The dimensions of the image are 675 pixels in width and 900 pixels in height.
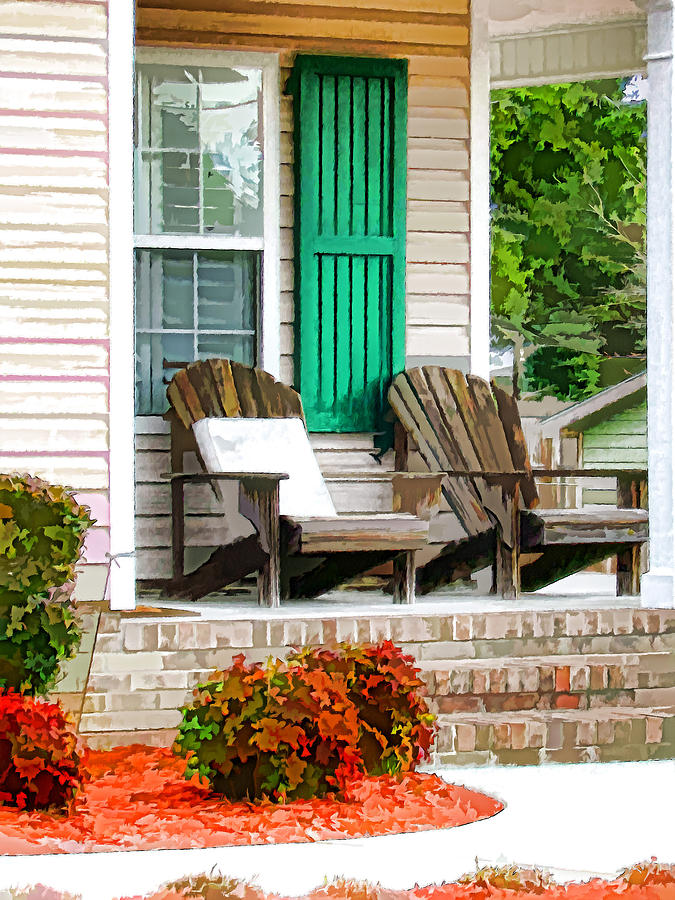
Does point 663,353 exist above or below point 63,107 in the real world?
below

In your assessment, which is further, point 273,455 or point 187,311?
point 187,311

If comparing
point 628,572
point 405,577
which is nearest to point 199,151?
point 405,577

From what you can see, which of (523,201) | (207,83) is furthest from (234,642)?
(523,201)

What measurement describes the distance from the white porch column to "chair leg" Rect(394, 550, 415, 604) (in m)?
0.97

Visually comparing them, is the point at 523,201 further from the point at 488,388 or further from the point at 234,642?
the point at 234,642

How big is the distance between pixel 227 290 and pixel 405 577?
192 cm

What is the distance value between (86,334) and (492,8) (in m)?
3.31

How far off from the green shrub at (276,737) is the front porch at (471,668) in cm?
123

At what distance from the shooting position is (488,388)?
6.77 m

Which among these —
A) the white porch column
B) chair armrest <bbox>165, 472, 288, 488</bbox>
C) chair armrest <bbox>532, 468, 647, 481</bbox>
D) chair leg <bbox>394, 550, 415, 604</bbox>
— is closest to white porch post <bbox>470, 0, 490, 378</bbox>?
chair armrest <bbox>532, 468, 647, 481</bbox>

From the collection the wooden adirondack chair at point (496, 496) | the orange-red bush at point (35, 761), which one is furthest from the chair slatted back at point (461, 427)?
the orange-red bush at point (35, 761)

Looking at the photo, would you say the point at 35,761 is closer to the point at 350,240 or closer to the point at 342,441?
the point at 342,441

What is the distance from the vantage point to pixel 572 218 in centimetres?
1812

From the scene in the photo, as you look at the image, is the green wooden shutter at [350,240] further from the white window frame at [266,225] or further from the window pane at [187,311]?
the window pane at [187,311]
